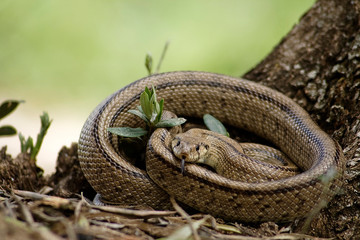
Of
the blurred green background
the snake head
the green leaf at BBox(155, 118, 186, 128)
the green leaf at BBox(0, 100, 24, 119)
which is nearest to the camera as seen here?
the snake head

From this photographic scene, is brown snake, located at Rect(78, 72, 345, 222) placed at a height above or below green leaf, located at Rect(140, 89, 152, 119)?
below

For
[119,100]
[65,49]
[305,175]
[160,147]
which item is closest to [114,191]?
[160,147]

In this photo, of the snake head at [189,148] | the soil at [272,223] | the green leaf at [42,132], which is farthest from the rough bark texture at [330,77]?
the green leaf at [42,132]

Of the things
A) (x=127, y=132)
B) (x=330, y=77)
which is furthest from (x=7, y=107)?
(x=330, y=77)

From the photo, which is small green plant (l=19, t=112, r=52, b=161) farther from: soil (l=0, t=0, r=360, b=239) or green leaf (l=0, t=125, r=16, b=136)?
green leaf (l=0, t=125, r=16, b=136)

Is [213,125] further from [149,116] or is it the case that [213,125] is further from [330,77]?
[330,77]

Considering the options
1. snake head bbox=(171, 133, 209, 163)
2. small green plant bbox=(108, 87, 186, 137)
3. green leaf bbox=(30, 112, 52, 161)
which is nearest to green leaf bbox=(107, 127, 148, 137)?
small green plant bbox=(108, 87, 186, 137)
